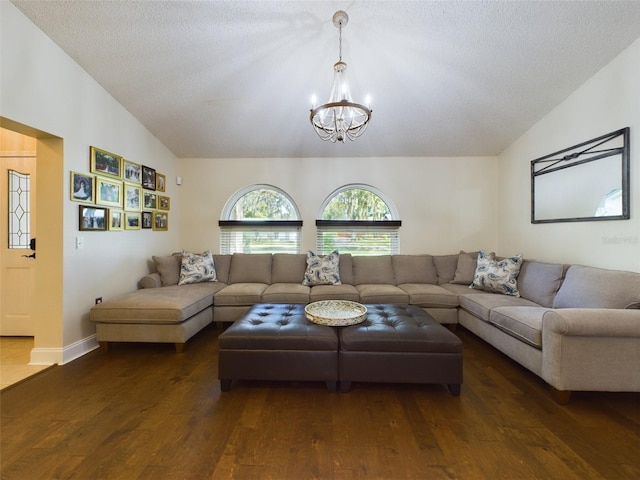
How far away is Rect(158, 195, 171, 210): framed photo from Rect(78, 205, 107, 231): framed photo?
973 millimetres

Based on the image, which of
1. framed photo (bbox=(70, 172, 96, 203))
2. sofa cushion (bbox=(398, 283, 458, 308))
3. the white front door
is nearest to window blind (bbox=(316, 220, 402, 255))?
sofa cushion (bbox=(398, 283, 458, 308))

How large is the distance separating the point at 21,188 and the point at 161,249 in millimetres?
1526

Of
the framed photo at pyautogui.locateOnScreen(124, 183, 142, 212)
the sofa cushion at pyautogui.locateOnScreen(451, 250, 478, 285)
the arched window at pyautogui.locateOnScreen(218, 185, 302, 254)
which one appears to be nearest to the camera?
the framed photo at pyautogui.locateOnScreen(124, 183, 142, 212)

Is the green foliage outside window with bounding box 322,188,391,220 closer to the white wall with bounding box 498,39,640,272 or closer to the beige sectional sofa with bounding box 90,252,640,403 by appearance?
the beige sectional sofa with bounding box 90,252,640,403

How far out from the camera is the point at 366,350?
76.4 inches

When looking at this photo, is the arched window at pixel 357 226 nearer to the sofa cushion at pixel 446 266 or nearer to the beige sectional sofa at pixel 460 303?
the beige sectional sofa at pixel 460 303

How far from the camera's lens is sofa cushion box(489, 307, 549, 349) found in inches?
78.8

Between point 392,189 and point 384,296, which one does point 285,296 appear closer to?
point 384,296

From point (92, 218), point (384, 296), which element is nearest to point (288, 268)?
point (384, 296)

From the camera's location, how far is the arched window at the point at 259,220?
430 cm

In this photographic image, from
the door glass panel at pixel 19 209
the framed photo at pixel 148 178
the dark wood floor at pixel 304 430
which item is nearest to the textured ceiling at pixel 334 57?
the framed photo at pixel 148 178

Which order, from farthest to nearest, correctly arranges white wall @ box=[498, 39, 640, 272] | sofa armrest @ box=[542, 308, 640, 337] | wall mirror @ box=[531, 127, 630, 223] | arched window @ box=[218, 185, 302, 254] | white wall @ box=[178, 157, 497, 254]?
arched window @ box=[218, 185, 302, 254] < white wall @ box=[178, 157, 497, 254] < wall mirror @ box=[531, 127, 630, 223] < white wall @ box=[498, 39, 640, 272] < sofa armrest @ box=[542, 308, 640, 337]

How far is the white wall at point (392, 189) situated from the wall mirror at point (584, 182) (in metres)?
0.87

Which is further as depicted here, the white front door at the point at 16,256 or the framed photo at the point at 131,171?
the framed photo at the point at 131,171
